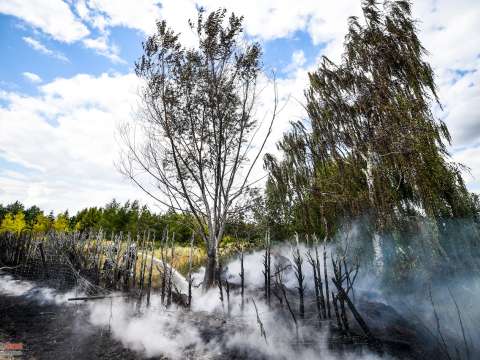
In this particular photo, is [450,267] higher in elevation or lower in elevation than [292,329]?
higher

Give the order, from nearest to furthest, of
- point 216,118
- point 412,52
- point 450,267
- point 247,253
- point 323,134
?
1. point 450,267
2. point 412,52
3. point 216,118
4. point 323,134
5. point 247,253

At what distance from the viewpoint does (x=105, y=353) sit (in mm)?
6781

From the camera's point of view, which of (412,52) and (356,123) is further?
(356,123)

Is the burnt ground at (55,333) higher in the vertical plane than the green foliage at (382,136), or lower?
lower

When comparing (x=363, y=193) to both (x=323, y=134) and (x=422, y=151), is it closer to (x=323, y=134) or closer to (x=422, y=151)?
(x=422, y=151)

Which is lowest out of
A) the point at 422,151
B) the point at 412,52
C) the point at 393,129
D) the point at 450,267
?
the point at 450,267

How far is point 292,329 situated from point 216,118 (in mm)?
7498

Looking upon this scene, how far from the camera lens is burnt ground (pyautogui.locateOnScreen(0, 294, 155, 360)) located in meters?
6.78

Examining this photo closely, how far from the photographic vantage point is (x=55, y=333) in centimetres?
800

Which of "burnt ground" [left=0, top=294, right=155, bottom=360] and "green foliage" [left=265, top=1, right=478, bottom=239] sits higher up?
"green foliage" [left=265, top=1, right=478, bottom=239]

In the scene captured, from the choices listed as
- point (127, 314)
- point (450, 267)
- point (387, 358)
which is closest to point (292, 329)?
point (387, 358)

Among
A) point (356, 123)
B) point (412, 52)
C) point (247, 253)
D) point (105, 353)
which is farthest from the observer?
point (247, 253)

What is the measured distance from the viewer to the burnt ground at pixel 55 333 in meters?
6.78

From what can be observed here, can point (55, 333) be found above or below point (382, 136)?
below
